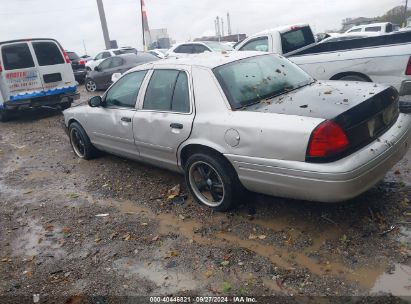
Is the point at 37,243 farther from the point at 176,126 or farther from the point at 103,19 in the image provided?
the point at 103,19

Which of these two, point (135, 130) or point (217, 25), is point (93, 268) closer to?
point (135, 130)

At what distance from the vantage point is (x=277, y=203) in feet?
13.2

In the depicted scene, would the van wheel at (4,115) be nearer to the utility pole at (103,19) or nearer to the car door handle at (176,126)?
the car door handle at (176,126)

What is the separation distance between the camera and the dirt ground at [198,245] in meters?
2.88

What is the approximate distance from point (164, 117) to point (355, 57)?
12.3 ft

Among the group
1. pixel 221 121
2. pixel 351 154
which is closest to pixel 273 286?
pixel 351 154

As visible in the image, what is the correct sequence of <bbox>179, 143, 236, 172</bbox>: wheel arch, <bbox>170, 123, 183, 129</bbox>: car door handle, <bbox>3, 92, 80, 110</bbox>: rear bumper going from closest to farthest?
<bbox>179, 143, 236, 172</bbox>: wheel arch
<bbox>170, 123, 183, 129</bbox>: car door handle
<bbox>3, 92, 80, 110</bbox>: rear bumper

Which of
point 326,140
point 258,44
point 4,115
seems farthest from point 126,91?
point 4,115

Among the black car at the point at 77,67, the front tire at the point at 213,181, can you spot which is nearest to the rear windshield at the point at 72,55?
the black car at the point at 77,67

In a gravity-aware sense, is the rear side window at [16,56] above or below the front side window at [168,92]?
above

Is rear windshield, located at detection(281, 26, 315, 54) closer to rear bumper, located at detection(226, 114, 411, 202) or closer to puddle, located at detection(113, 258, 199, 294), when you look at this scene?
rear bumper, located at detection(226, 114, 411, 202)

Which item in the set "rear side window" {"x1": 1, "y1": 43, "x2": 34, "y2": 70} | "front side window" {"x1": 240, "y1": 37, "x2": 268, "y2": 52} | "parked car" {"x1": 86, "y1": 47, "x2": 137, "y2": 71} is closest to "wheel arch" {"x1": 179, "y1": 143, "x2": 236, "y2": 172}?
"front side window" {"x1": 240, "y1": 37, "x2": 268, "y2": 52}

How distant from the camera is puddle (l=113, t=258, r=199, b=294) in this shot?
2.95m

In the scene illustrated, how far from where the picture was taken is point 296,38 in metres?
8.39
